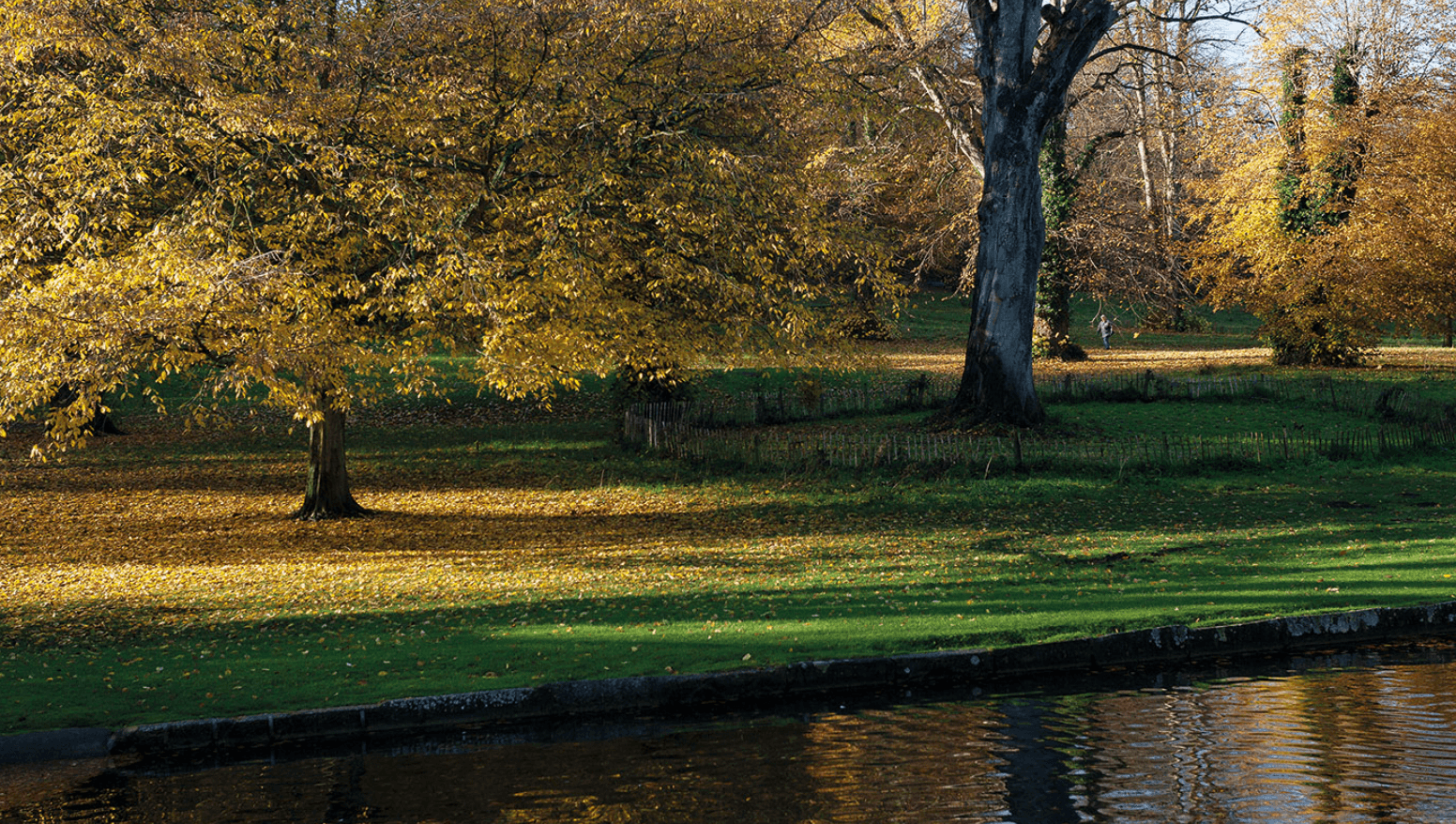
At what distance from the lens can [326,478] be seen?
2011cm

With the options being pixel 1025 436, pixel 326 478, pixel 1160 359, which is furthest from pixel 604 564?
pixel 1160 359

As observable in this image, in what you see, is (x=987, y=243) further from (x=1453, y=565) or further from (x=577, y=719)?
(x=577, y=719)

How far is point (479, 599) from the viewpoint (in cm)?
1348

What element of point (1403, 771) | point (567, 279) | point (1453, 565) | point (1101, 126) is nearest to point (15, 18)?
point (567, 279)

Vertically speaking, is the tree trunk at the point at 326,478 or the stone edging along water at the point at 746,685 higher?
the tree trunk at the point at 326,478

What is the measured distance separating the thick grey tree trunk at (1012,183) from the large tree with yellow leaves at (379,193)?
4657 mm

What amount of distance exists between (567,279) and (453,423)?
1409 cm

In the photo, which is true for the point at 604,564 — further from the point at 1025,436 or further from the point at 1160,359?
the point at 1160,359

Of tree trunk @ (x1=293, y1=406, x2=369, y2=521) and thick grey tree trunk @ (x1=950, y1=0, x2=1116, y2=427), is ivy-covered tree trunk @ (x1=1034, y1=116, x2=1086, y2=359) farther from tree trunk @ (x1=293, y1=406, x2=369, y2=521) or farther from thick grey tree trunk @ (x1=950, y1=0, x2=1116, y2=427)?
tree trunk @ (x1=293, y1=406, x2=369, y2=521)

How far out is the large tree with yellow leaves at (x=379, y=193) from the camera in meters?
14.7

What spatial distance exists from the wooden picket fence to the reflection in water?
1107 centimetres

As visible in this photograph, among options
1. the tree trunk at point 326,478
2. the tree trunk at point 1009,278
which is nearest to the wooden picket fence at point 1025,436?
the tree trunk at point 1009,278

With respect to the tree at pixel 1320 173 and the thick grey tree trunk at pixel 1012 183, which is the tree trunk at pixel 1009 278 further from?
the tree at pixel 1320 173

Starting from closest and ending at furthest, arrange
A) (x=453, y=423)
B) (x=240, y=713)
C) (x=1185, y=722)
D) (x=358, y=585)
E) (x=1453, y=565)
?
(x=1185, y=722) < (x=240, y=713) < (x=1453, y=565) < (x=358, y=585) < (x=453, y=423)
